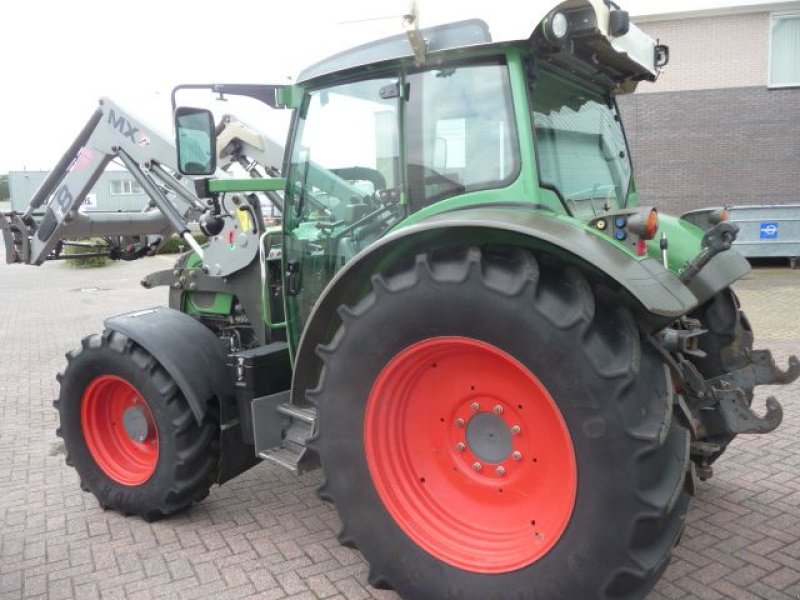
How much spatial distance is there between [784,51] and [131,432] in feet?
57.1

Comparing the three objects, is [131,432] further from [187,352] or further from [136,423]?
[187,352]

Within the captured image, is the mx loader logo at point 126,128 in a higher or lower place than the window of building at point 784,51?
lower

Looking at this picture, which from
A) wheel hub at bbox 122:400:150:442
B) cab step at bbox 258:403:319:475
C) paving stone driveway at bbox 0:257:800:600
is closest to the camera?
paving stone driveway at bbox 0:257:800:600

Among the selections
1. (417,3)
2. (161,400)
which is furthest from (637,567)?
(161,400)

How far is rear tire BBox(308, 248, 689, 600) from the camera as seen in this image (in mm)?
2305

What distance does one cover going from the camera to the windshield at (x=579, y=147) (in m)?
3.01

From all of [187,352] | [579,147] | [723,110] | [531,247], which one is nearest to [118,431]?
[187,352]

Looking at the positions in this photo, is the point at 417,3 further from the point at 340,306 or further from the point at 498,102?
the point at 340,306

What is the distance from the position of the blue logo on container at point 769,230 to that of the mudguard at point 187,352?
13.1 meters

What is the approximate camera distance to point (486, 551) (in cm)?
271

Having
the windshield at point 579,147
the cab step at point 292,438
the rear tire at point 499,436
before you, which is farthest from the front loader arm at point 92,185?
the windshield at point 579,147

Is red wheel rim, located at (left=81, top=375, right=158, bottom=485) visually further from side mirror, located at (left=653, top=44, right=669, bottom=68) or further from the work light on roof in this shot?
side mirror, located at (left=653, top=44, right=669, bottom=68)

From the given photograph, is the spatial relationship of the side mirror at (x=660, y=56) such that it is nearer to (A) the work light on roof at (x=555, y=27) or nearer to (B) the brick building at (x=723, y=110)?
(A) the work light on roof at (x=555, y=27)

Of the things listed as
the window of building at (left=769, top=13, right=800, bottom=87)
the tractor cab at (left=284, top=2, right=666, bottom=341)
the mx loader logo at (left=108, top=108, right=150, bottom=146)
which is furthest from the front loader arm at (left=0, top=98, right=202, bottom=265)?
the window of building at (left=769, top=13, right=800, bottom=87)
